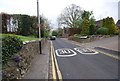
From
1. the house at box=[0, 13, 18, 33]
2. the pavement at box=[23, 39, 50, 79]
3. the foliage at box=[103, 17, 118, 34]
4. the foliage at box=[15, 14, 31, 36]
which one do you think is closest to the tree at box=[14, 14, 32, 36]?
the foliage at box=[15, 14, 31, 36]

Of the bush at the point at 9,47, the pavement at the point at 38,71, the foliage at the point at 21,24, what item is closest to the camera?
the bush at the point at 9,47

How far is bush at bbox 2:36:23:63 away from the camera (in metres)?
4.57

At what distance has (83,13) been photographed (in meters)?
49.9

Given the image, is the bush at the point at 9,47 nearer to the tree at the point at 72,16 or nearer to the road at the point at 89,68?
the road at the point at 89,68

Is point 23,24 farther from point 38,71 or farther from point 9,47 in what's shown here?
point 9,47

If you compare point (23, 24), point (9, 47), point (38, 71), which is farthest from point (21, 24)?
point (9, 47)

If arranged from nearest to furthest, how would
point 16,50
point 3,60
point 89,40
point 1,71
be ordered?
point 1,71
point 3,60
point 16,50
point 89,40

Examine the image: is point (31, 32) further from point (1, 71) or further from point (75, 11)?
point (75, 11)

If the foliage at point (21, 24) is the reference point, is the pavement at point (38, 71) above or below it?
below

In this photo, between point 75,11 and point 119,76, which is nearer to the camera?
point 119,76

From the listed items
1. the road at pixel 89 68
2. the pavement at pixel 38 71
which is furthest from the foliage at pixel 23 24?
the pavement at pixel 38 71

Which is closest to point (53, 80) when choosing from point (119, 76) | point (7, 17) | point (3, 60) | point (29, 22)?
point (3, 60)

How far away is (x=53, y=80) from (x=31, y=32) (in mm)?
20255

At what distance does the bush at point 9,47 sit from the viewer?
4.57 m
